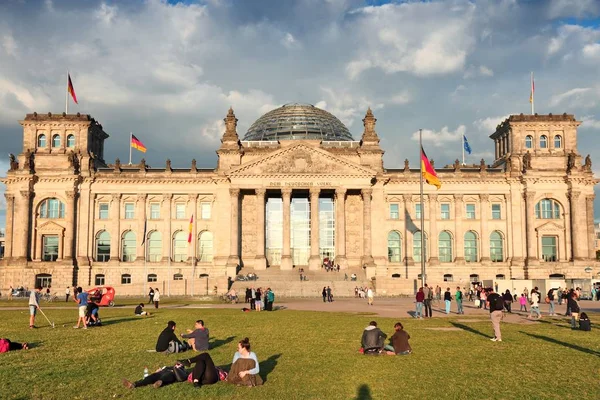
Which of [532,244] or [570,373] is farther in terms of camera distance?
[532,244]

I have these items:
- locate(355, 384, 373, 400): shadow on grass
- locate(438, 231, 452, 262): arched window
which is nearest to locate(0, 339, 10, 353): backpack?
locate(355, 384, 373, 400): shadow on grass

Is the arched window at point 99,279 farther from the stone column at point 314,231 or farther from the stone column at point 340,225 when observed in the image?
the stone column at point 340,225

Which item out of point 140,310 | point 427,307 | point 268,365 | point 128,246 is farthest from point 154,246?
point 268,365

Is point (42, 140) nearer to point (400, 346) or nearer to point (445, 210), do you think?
point (445, 210)

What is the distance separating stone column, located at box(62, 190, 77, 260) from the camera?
278 ft

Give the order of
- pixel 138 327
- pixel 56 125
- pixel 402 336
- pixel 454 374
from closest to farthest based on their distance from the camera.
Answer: pixel 454 374 < pixel 402 336 < pixel 138 327 < pixel 56 125

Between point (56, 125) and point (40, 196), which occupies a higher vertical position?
point (56, 125)

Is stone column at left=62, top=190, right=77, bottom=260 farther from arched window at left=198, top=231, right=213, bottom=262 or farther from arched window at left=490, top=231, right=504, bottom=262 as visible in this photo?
arched window at left=490, top=231, right=504, bottom=262

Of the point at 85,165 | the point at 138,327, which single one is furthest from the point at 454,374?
the point at 85,165

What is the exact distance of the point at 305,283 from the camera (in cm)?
7150

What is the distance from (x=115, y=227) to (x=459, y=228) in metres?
50.6

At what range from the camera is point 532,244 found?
85688 mm

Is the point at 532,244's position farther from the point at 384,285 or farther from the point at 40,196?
the point at 40,196

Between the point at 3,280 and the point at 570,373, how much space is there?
266 ft
